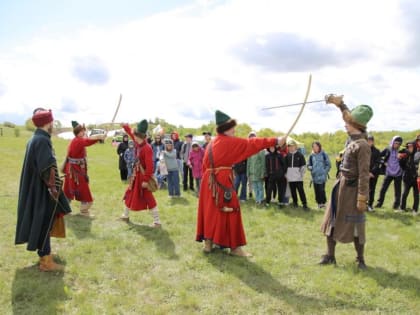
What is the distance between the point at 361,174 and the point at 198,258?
270 cm

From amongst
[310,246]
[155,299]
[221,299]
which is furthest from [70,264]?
[310,246]

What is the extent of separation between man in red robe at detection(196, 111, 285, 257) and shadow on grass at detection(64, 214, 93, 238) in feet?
8.57

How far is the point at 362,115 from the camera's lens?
210 inches

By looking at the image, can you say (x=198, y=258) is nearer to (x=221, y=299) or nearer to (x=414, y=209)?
(x=221, y=299)

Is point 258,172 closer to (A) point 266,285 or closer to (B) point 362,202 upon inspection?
(B) point 362,202

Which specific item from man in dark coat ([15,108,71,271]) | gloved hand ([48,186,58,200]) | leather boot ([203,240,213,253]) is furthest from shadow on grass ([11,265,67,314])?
leather boot ([203,240,213,253])

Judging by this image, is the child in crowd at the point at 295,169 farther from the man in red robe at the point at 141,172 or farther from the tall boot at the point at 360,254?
the tall boot at the point at 360,254

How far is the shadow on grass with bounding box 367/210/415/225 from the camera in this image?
8.88 m

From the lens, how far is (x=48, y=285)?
16.2ft

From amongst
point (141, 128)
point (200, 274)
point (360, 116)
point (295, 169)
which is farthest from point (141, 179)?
point (360, 116)

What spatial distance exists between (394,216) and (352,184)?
4764 millimetres

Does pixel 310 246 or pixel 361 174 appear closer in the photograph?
pixel 361 174

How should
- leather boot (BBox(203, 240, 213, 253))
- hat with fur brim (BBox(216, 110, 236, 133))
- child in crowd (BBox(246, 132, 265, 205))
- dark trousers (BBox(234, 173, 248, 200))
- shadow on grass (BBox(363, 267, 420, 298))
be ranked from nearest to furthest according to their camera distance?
1. shadow on grass (BBox(363, 267, 420, 298))
2. hat with fur brim (BBox(216, 110, 236, 133))
3. leather boot (BBox(203, 240, 213, 253))
4. child in crowd (BBox(246, 132, 265, 205))
5. dark trousers (BBox(234, 173, 248, 200))

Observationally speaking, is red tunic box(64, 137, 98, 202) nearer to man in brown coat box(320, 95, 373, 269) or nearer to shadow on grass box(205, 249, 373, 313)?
shadow on grass box(205, 249, 373, 313)
